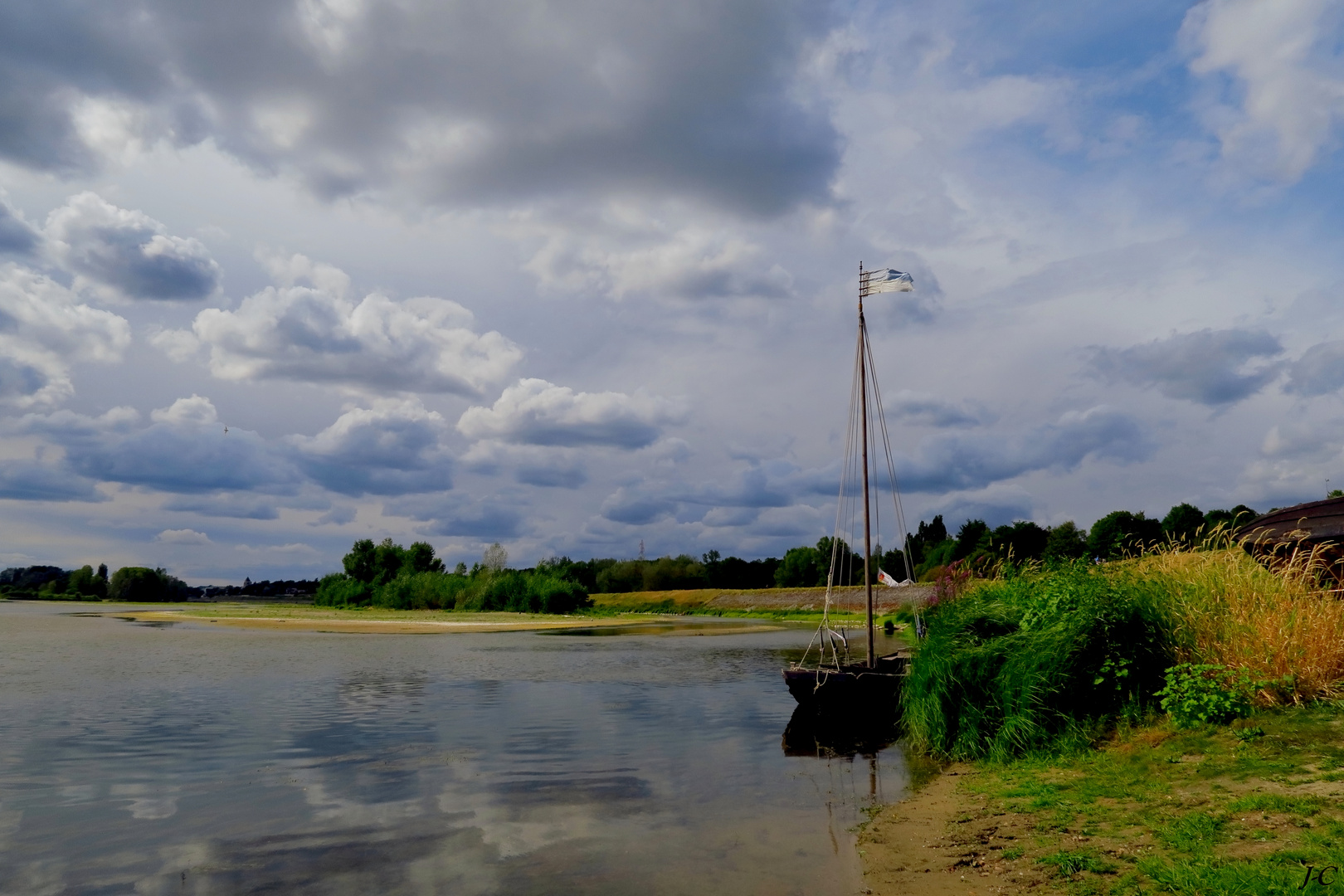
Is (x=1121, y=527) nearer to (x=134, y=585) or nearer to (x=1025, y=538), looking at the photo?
(x=1025, y=538)

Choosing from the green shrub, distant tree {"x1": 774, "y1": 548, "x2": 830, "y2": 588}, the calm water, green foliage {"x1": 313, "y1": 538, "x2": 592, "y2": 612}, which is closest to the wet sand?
the calm water

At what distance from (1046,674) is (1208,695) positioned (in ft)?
7.73

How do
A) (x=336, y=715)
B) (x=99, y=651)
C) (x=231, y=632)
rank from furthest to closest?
(x=231, y=632), (x=99, y=651), (x=336, y=715)

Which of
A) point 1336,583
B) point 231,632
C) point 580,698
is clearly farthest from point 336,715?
point 231,632

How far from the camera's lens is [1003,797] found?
10.9 meters

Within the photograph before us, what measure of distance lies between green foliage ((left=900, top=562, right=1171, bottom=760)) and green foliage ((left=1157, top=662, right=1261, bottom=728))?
83 centimetres

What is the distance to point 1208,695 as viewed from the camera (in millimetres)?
11641

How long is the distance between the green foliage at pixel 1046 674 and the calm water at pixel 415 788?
1566 millimetres

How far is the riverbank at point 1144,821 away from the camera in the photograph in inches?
280

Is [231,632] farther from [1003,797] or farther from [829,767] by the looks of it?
[1003,797]

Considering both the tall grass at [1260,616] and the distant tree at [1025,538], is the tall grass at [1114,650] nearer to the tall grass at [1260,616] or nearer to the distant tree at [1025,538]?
the tall grass at [1260,616]

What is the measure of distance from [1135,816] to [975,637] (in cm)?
669

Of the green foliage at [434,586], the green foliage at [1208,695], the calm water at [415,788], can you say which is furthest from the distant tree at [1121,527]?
the green foliage at [1208,695]

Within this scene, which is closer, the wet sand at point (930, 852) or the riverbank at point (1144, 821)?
the riverbank at point (1144, 821)
